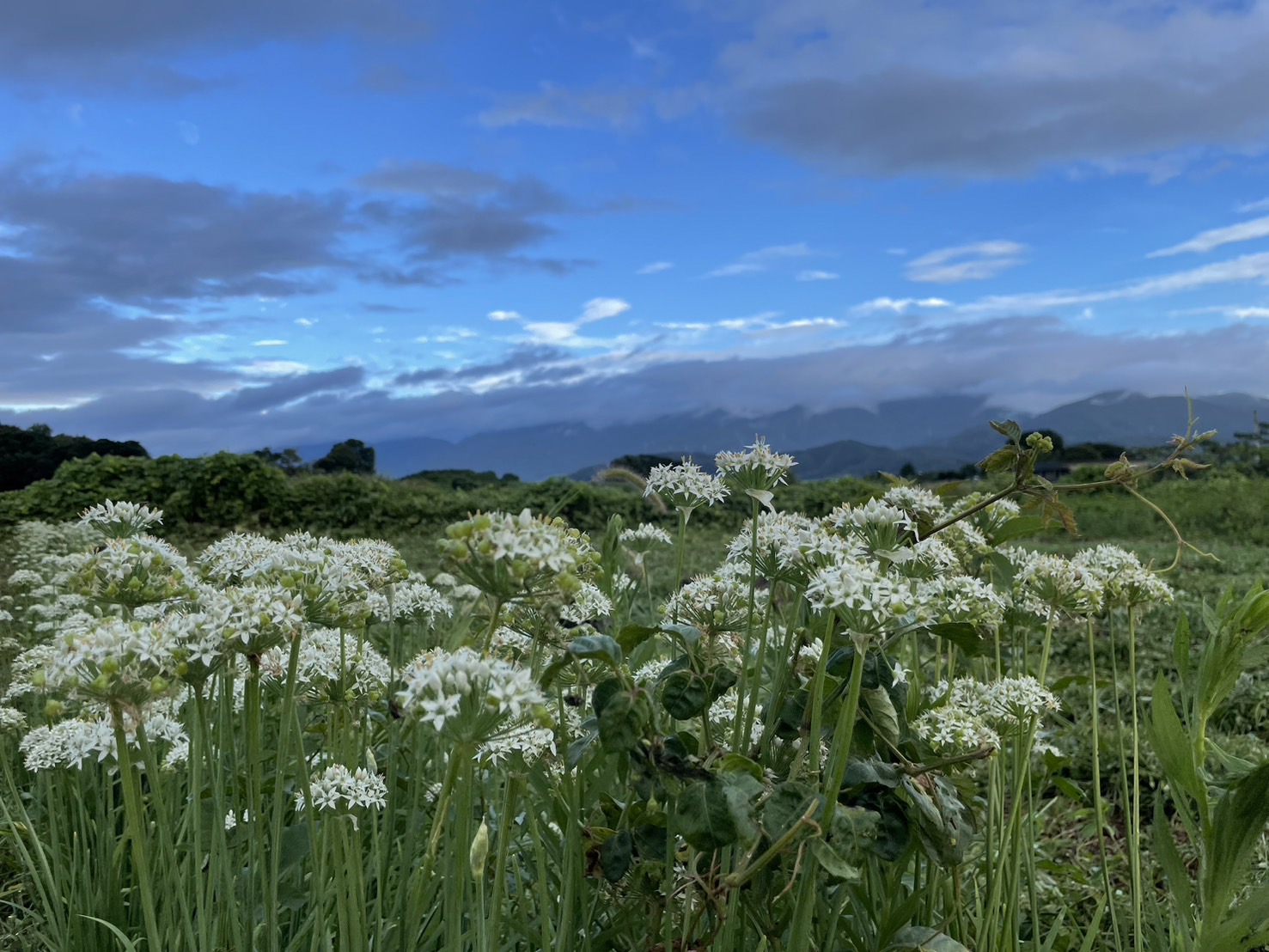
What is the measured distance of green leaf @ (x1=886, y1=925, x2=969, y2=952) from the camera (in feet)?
6.17

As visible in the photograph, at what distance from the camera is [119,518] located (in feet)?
9.37

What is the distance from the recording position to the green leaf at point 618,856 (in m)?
1.82

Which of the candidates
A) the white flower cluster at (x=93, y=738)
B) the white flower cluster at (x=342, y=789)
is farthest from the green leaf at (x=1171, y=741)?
the white flower cluster at (x=93, y=738)

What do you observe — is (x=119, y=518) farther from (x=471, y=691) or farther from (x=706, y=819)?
(x=706, y=819)

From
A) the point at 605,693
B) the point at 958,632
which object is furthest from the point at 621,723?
the point at 958,632

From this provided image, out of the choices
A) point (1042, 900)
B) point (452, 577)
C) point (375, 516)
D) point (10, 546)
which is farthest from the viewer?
point (375, 516)

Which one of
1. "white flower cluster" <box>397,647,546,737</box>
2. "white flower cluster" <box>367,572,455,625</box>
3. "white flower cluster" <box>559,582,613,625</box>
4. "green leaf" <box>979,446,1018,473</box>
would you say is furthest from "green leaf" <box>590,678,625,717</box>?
"white flower cluster" <box>367,572,455,625</box>

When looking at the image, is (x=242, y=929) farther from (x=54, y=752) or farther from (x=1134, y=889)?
(x=1134, y=889)

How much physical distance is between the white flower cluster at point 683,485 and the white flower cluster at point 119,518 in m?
1.64

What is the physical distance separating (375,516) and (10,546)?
204 inches

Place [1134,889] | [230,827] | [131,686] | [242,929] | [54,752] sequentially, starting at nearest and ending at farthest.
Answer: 1. [131,686]
2. [242,929]
3. [1134,889]
4. [230,827]
5. [54,752]

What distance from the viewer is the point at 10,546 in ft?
36.8

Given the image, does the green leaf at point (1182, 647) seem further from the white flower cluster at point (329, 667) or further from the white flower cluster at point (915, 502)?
the white flower cluster at point (329, 667)

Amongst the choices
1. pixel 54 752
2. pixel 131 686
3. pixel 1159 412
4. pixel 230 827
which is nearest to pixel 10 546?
pixel 54 752
